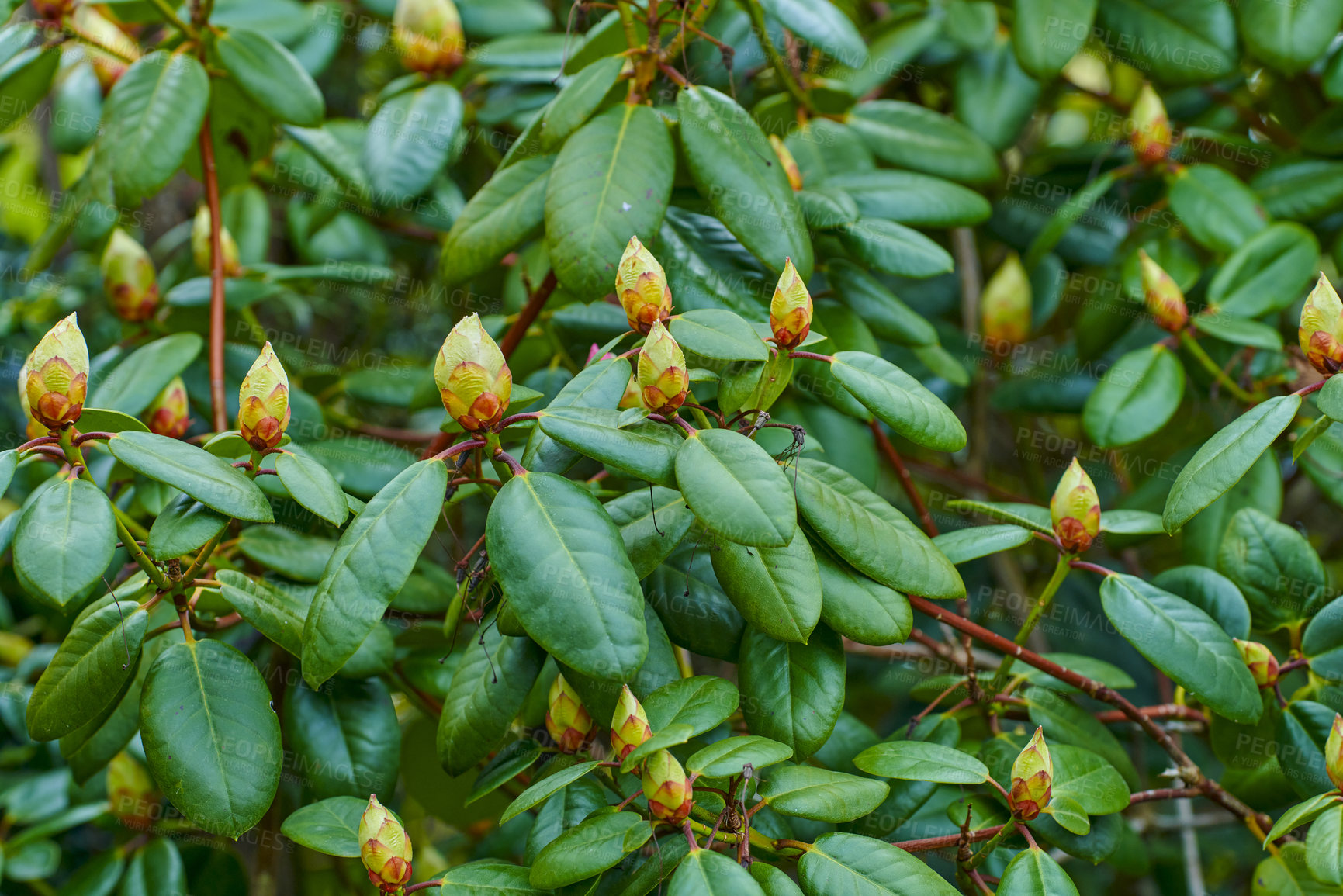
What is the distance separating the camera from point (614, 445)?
26.4 inches

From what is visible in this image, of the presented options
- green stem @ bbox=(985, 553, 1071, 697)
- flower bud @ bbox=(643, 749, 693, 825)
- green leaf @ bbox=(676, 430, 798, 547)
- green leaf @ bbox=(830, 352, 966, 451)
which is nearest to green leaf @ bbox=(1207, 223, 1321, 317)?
green stem @ bbox=(985, 553, 1071, 697)

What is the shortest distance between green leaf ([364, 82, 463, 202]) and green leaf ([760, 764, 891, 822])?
3.15 feet

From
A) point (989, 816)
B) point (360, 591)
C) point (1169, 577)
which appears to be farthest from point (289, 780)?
point (1169, 577)

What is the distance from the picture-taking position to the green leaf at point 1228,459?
74cm

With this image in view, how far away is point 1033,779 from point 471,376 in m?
0.53

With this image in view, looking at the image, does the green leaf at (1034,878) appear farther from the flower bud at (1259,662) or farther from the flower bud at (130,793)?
the flower bud at (130,793)

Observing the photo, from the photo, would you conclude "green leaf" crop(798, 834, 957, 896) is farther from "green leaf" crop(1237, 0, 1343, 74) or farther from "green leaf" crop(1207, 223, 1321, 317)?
"green leaf" crop(1237, 0, 1343, 74)

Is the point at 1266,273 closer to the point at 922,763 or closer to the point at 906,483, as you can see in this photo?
the point at 906,483

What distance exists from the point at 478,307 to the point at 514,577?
1076 millimetres

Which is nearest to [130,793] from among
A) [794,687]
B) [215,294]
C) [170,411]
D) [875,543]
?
[170,411]

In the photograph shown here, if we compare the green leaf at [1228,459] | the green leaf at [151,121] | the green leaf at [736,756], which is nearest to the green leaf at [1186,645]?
the green leaf at [1228,459]

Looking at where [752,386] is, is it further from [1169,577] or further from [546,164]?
[1169,577]

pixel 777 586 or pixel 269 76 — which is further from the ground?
pixel 269 76

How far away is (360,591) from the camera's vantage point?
0.65 meters
